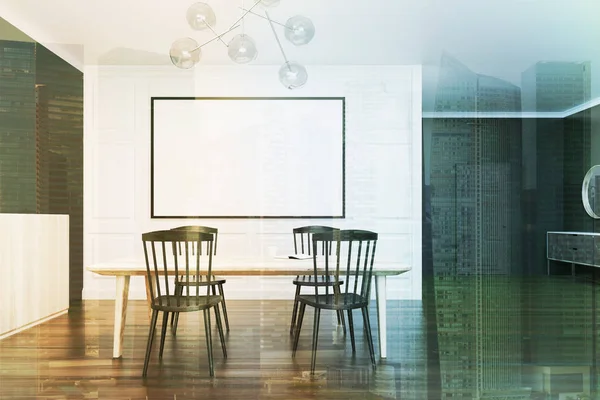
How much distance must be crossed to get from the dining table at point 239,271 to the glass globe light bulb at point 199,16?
3.53ft

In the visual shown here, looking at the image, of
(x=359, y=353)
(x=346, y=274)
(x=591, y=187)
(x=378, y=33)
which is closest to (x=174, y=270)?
(x=346, y=274)

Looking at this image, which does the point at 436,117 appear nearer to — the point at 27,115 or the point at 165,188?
the point at 165,188

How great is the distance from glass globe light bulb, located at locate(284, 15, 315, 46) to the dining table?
99cm

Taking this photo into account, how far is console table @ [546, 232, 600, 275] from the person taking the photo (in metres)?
2.00

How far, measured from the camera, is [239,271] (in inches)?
76.7

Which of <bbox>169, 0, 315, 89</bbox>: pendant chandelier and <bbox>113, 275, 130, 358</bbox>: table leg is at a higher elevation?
<bbox>169, 0, 315, 89</bbox>: pendant chandelier

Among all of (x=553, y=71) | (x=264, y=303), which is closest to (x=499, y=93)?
(x=553, y=71)

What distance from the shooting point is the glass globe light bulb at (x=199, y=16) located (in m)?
2.04

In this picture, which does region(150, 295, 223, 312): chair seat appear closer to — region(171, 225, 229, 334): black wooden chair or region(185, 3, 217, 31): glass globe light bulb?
region(171, 225, 229, 334): black wooden chair

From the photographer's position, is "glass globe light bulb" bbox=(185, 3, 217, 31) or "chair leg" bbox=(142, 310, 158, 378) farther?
"glass globe light bulb" bbox=(185, 3, 217, 31)

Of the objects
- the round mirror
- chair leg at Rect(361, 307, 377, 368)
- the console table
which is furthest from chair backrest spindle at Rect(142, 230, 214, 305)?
the round mirror

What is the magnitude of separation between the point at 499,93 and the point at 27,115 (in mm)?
2236

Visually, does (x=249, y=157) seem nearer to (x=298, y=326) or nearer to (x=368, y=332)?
(x=298, y=326)

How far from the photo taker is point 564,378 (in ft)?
6.76
